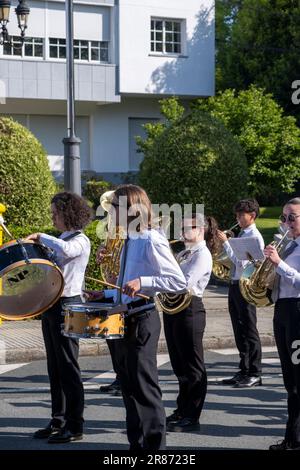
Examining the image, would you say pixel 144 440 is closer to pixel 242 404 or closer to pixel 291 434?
pixel 291 434

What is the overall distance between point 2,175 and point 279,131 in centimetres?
1209

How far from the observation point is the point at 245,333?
9.19 m

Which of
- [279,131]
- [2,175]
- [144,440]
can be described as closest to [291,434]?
[144,440]

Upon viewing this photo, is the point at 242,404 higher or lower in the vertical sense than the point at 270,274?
lower

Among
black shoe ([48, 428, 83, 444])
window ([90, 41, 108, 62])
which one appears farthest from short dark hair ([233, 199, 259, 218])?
window ([90, 41, 108, 62])

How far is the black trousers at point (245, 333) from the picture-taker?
29.8 feet

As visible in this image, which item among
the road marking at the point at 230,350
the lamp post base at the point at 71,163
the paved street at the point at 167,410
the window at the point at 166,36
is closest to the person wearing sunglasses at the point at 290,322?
the paved street at the point at 167,410

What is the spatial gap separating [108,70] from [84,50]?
99cm

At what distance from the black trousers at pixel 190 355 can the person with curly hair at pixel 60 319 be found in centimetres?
94

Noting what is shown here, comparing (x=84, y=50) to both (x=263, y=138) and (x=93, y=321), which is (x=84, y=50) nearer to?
(x=263, y=138)

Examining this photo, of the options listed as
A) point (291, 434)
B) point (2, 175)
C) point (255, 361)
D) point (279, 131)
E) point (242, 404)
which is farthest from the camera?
point (279, 131)

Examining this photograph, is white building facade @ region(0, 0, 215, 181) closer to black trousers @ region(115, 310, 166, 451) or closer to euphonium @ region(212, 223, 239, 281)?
euphonium @ region(212, 223, 239, 281)

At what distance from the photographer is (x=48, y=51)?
91.9 feet

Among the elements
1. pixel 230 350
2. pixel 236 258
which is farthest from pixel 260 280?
pixel 230 350
